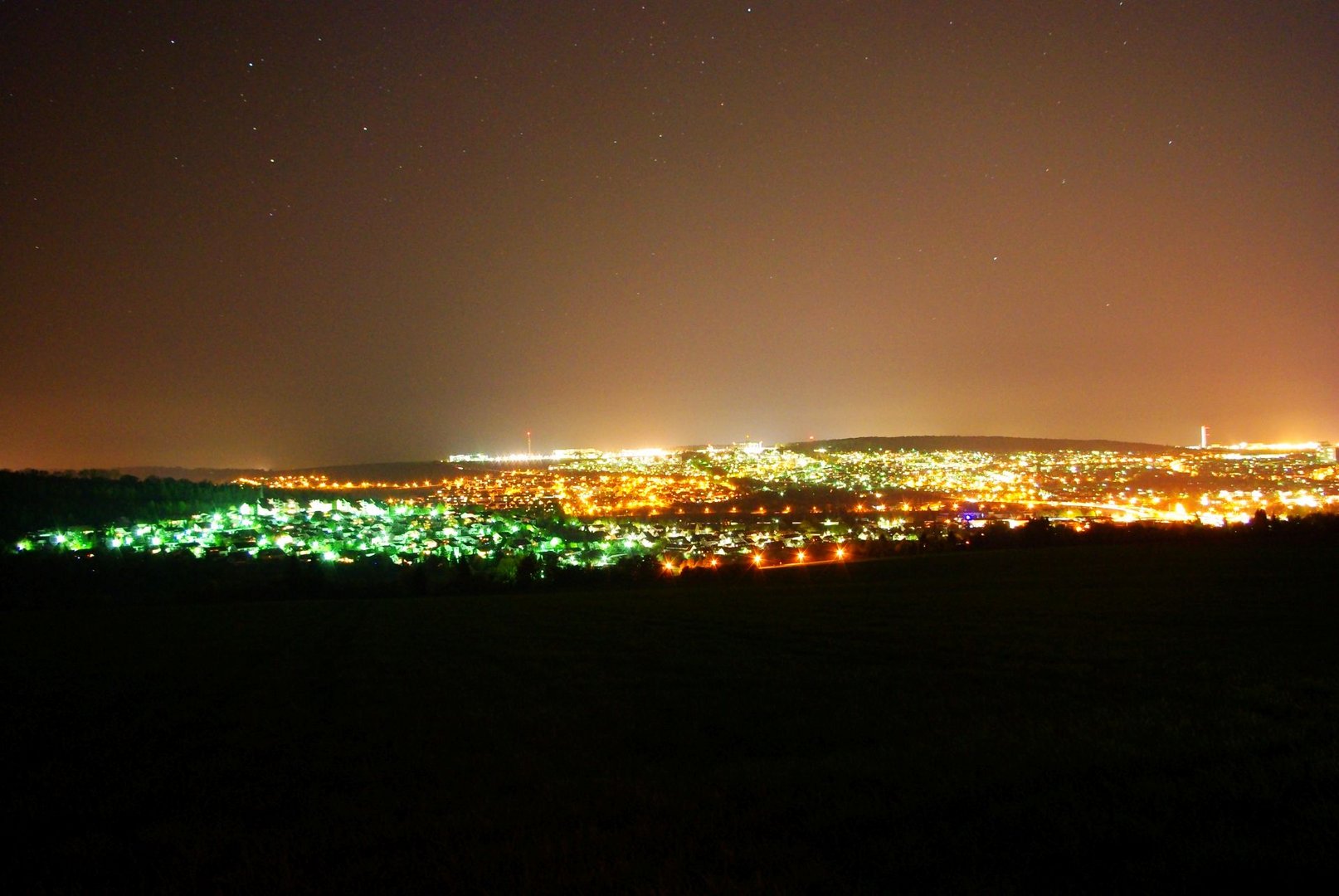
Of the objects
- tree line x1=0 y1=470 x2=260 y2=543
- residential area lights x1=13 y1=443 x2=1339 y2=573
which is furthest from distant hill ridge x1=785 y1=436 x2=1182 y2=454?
tree line x1=0 y1=470 x2=260 y2=543

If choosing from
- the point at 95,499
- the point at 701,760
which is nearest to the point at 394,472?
the point at 95,499

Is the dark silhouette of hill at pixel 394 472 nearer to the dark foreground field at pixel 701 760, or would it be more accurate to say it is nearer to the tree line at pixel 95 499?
the tree line at pixel 95 499

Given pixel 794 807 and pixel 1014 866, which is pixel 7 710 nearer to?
pixel 794 807

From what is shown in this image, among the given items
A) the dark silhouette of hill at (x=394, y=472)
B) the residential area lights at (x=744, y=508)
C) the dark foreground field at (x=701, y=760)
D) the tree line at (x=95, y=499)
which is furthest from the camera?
the dark silhouette of hill at (x=394, y=472)

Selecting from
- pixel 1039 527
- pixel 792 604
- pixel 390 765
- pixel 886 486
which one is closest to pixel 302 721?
pixel 390 765

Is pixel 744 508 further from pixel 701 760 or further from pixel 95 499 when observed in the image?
pixel 701 760

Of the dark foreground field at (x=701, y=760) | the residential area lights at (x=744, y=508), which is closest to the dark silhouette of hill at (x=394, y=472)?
the residential area lights at (x=744, y=508)

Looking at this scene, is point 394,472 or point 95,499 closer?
point 95,499

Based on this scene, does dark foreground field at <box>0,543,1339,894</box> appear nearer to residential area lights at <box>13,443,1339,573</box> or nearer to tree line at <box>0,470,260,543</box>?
residential area lights at <box>13,443,1339,573</box>
